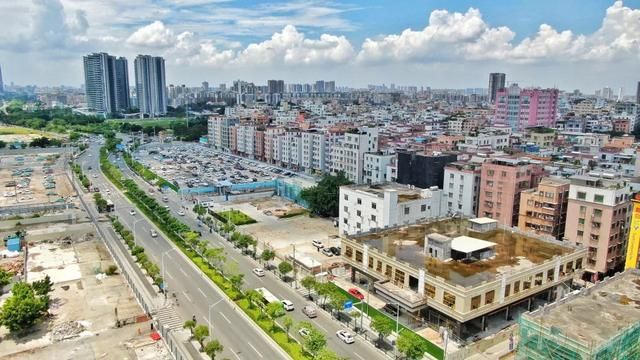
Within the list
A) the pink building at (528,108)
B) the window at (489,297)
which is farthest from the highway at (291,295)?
the pink building at (528,108)

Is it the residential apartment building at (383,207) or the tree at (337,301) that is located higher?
the residential apartment building at (383,207)

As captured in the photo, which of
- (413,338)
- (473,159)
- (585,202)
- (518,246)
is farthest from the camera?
(473,159)

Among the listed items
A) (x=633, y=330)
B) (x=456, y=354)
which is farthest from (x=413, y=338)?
(x=633, y=330)

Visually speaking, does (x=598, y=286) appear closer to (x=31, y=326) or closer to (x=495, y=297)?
(x=495, y=297)

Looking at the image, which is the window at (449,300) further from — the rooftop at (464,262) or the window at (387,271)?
the window at (387,271)

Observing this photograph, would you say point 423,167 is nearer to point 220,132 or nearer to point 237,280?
point 237,280

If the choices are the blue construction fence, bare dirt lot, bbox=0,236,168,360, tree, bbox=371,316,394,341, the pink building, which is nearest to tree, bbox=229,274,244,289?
bare dirt lot, bbox=0,236,168,360
